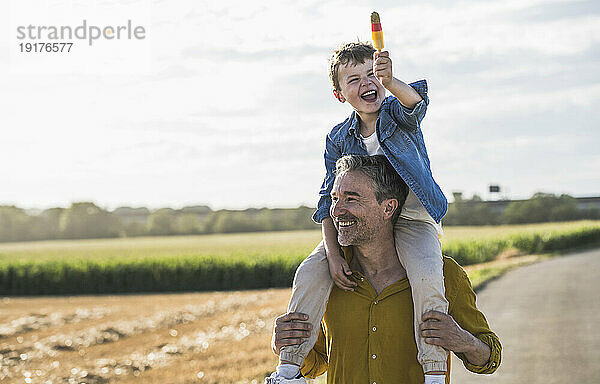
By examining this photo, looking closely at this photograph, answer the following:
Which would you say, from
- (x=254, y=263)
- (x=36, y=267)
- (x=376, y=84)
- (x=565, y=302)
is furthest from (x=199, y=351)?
(x=36, y=267)

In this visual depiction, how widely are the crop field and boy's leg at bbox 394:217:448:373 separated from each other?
20.8ft

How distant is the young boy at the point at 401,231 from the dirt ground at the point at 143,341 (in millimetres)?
6129

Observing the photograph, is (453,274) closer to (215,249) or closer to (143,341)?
(143,341)

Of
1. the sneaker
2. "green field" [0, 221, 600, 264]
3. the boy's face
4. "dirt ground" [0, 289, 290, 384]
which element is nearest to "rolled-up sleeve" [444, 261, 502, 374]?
the sneaker

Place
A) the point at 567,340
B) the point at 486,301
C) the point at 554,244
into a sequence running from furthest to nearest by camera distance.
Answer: the point at 554,244
the point at 486,301
the point at 567,340

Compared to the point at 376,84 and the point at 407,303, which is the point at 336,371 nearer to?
the point at 407,303

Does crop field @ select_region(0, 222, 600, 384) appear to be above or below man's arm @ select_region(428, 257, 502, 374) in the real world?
below

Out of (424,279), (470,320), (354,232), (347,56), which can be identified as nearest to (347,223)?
(354,232)

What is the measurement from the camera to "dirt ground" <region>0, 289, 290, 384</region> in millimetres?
11695

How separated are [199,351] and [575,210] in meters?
39.3

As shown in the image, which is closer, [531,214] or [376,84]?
[376,84]

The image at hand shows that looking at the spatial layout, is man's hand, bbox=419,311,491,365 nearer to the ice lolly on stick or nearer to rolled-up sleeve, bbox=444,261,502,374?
rolled-up sleeve, bbox=444,261,502,374

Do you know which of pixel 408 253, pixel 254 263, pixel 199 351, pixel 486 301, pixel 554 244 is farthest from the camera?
pixel 554 244

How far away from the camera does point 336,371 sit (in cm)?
317
